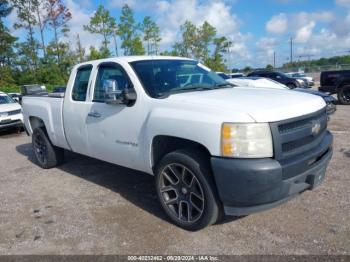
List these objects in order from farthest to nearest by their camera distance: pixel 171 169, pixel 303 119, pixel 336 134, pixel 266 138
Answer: pixel 336 134 < pixel 171 169 < pixel 303 119 < pixel 266 138

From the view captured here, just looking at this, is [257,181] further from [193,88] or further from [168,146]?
[193,88]

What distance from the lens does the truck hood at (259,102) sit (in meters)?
3.21

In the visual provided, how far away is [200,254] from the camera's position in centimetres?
332

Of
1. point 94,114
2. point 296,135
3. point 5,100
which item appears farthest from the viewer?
A: point 5,100

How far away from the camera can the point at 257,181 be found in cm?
311

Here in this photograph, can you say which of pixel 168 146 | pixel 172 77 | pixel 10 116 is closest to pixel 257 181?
pixel 168 146

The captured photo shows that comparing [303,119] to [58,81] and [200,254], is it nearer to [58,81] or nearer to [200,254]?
[200,254]

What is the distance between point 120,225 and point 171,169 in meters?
0.91

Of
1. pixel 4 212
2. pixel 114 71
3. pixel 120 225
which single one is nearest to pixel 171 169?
pixel 120 225

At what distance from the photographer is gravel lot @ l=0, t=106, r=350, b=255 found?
11.3 feet

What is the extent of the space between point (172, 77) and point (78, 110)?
160 centimetres

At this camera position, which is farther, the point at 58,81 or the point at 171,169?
the point at 58,81

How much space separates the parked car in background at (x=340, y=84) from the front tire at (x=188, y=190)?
12.5 meters

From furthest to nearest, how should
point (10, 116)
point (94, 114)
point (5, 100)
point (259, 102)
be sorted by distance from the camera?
point (5, 100) < point (10, 116) < point (94, 114) < point (259, 102)
